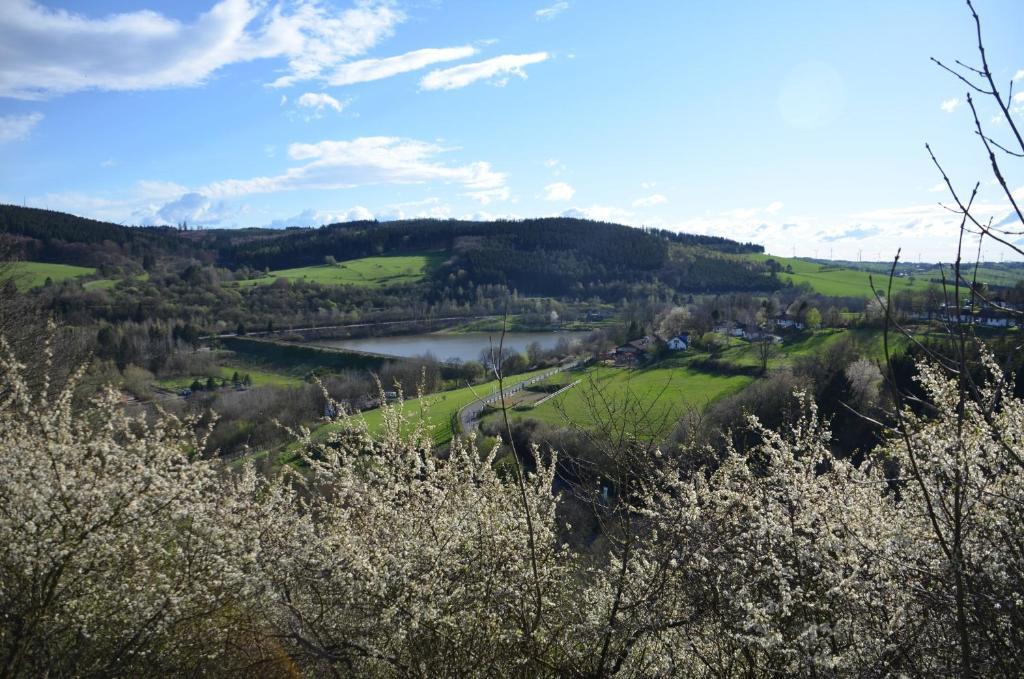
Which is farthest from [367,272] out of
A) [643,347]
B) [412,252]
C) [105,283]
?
[643,347]

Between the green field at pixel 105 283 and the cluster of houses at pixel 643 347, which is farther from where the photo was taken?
the green field at pixel 105 283

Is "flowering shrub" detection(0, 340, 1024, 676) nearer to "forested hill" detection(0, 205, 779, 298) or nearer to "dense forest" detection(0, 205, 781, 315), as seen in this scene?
"dense forest" detection(0, 205, 781, 315)

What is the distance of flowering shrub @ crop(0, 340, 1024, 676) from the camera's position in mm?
3797

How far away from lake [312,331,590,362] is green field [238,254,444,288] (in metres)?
24.2

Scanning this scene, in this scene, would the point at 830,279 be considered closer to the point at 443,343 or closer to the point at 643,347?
the point at 643,347

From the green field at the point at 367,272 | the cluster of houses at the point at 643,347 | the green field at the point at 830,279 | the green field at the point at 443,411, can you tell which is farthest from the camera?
the green field at the point at 367,272

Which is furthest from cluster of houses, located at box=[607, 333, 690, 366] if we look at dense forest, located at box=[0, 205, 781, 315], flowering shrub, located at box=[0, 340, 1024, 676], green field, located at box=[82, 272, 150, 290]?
green field, located at box=[82, 272, 150, 290]

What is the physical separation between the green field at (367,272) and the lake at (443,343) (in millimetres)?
24153

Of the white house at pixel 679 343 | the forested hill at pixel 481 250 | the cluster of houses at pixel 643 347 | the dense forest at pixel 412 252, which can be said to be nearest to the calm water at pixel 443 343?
the cluster of houses at pixel 643 347

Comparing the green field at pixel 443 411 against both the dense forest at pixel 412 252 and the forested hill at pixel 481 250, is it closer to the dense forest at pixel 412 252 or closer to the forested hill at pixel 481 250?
Result: the dense forest at pixel 412 252

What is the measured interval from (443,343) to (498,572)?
2503 inches

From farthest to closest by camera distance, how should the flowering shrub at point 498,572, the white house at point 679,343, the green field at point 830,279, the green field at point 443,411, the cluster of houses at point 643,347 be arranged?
the green field at point 830,279
the white house at point 679,343
the cluster of houses at point 643,347
the green field at point 443,411
the flowering shrub at point 498,572

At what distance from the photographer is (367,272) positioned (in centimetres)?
10375

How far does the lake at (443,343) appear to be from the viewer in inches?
2346
